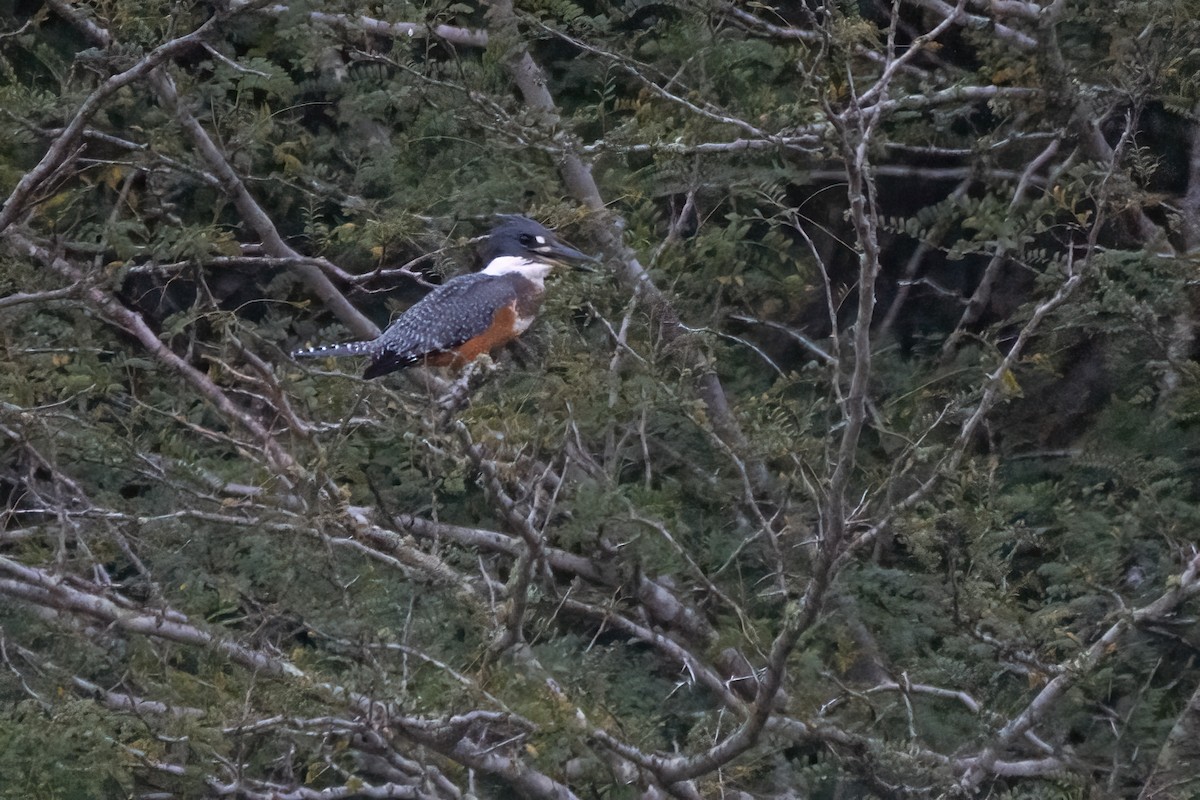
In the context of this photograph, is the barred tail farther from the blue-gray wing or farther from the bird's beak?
the bird's beak

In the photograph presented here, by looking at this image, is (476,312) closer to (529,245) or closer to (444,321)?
(444,321)

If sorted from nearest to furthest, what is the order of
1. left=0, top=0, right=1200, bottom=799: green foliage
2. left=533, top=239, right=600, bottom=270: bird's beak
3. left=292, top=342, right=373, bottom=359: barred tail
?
left=0, top=0, right=1200, bottom=799: green foliage
left=292, top=342, right=373, bottom=359: barred tail
left=533, top=239, right=600, bottom=270: bird's beak

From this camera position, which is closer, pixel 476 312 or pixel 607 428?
pixel 607 428

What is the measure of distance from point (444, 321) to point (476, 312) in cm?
11

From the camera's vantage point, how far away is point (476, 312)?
481 centimetres

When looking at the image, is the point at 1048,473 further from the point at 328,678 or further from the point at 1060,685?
the point at 328,678

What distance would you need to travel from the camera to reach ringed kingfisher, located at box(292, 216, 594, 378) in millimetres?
4699

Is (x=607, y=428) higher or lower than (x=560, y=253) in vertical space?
lower

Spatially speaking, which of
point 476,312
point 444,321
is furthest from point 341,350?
point 476,312

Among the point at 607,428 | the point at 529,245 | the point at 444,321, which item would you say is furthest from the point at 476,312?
the point at 607,428

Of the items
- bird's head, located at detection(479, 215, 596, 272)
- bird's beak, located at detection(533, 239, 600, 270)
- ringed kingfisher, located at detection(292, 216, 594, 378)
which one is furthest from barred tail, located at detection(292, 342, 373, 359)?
bird's beak, located at detection(533, 239, 600, 270)

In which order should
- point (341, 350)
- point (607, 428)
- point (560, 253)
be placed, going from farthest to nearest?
point (560, 253) < point (341, 350) < point (607, 428)

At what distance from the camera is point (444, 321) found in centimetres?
478

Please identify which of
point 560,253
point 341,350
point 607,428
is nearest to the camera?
point 607,428
